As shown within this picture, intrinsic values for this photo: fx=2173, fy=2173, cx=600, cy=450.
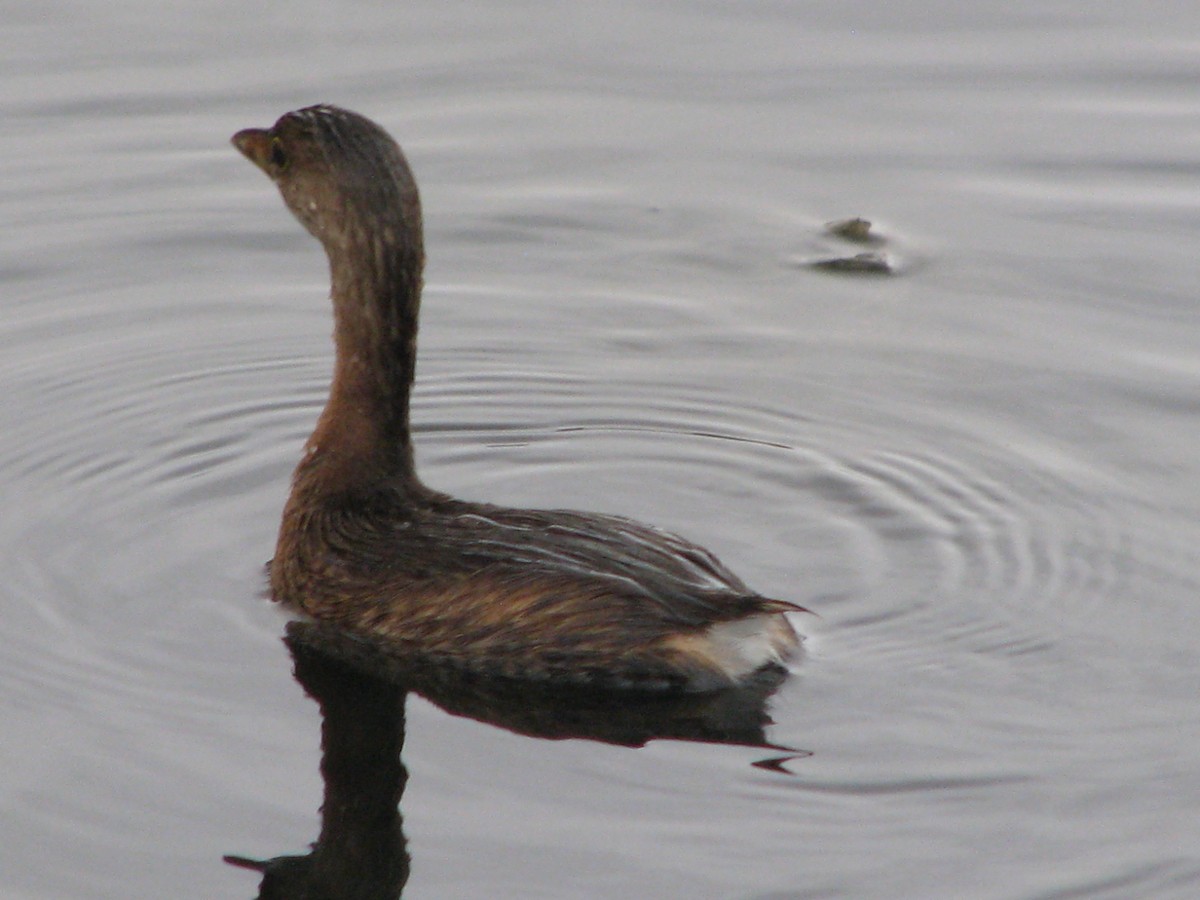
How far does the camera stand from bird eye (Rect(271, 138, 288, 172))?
25.4ft

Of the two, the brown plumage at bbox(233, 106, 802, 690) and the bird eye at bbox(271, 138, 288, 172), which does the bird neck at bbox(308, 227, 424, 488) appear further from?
the bird eye at bbox(271, 138, 288, 172)

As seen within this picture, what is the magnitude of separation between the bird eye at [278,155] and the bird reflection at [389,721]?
1.66m

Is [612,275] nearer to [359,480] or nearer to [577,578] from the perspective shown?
[359,480]

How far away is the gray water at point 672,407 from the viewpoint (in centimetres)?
621

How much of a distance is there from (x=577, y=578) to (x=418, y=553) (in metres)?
0.62

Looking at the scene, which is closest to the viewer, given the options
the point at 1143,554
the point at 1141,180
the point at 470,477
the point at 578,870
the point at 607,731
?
the point at 578,870

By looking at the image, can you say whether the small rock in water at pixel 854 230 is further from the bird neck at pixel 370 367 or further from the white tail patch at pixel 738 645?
the white tail patch at pixel 738 645

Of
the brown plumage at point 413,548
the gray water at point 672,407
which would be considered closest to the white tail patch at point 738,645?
the brown plumage at point 413,548

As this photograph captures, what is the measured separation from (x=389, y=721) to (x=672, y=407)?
286 cm

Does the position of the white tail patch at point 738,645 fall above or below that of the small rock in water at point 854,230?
below

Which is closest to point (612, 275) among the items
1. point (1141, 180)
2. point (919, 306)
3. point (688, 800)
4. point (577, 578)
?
point (919, 306)

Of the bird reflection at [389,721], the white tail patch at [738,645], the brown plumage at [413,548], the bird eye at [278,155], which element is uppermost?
the bird eye at [278,155]

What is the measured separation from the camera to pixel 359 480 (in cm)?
767

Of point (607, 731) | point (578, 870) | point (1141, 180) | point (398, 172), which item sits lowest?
point (578, 870)
